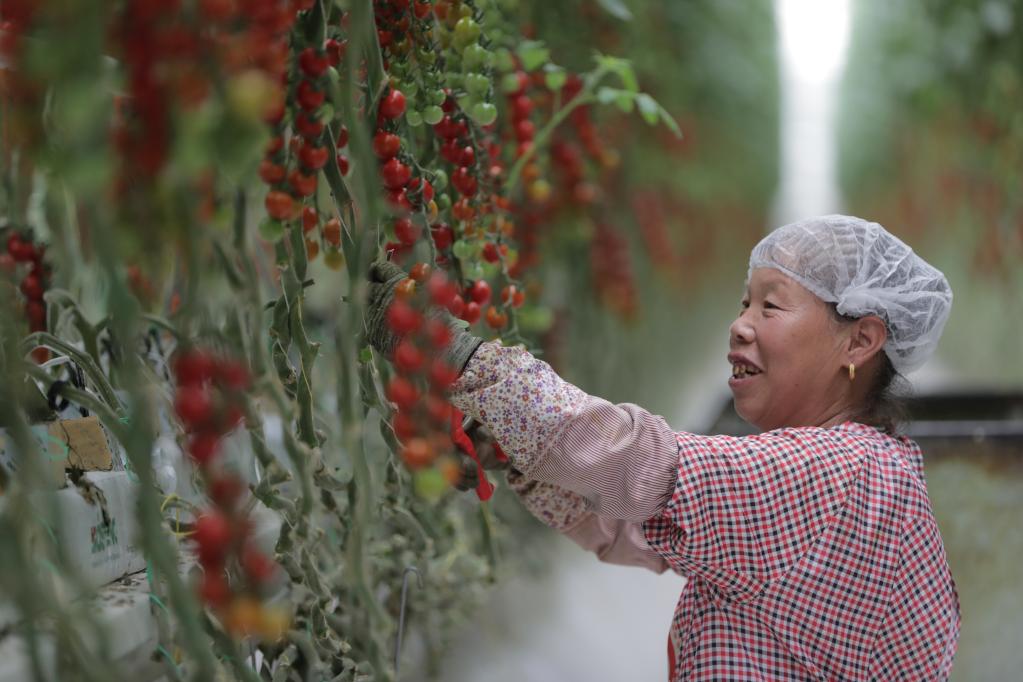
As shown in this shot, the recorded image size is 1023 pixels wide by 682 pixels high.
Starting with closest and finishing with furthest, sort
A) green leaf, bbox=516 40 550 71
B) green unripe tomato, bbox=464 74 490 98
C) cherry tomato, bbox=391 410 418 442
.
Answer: cherry tomato, bbox=391 410 418 442, green unripe tomato, bbox=464 74 490 98, green leaf, bbox=516 40 550 71

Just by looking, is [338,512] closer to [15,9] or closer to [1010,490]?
[15,9]

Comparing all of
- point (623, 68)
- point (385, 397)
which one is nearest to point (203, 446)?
point (385, 397)

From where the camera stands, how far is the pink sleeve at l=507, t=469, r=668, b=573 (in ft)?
3.03

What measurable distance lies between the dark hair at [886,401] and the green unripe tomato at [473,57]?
50cm

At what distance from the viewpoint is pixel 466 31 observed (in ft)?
2.34

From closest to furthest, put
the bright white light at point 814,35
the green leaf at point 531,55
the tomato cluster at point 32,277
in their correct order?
1. the tomato cluster at point 32,277
2. the green leaf at point 531,55
3. the bright white light at point 814,35

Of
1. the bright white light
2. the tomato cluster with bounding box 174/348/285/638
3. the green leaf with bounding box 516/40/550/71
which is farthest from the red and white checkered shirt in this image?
the bright white light

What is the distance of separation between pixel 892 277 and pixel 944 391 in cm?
165

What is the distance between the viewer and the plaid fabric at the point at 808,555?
2.63 ft

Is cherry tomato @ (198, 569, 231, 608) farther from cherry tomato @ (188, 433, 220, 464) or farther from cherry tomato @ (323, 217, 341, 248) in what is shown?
cherry tomato @ (323, 217, 341, 248)

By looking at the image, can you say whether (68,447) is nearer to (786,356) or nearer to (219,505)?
(219,505)

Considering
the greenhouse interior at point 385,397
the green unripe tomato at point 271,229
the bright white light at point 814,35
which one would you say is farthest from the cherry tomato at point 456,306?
the bright white light at point 814,35

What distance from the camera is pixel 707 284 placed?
484cm

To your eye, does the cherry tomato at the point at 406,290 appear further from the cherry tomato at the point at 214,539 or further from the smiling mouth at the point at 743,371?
the smiling mouth at the point at 743,371
